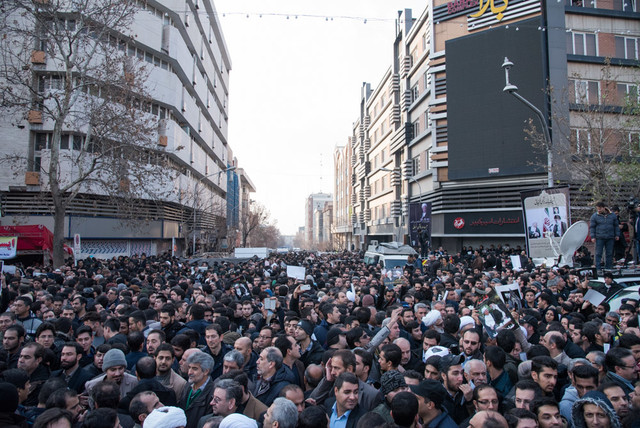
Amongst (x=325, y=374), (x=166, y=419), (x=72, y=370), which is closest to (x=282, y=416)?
(x=166, y=419)

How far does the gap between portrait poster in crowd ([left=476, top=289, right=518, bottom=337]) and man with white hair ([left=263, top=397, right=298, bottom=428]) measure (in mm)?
3261

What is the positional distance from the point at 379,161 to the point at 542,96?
29665 millimetres

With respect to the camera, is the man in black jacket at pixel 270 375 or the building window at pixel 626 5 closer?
the man in black jacket at pixel 270 375

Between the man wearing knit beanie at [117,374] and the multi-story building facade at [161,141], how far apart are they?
558 inches

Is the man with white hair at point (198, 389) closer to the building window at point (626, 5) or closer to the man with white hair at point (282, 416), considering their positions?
the man with white hair at point (282, 416)

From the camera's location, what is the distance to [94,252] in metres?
30.8

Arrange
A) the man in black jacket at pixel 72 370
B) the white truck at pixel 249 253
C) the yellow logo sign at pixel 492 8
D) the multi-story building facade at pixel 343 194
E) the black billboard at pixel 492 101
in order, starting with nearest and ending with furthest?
the man in black jacket at pixel 72 370 → the black billboard at pixel 492 101 → the yellow logo sign at pixel 492 8 → the white truck at pixel 249 253 → the multi-story building facade at pixel 343 194

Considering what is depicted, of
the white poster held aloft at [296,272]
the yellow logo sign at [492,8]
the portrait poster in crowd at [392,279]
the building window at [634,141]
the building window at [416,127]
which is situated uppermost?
the yellow logo sign at [492,8]

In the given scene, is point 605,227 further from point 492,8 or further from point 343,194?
point 343,194

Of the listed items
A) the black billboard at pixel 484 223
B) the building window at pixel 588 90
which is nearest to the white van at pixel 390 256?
the black billboard at pixel 484 223

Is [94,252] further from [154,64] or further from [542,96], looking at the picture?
[542,96]

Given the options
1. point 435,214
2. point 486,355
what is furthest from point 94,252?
point 486,355

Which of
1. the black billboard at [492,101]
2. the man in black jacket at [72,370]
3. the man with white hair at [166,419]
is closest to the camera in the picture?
the man with white hair at [166,419]

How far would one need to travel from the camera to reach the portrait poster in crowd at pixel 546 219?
11.9 m
